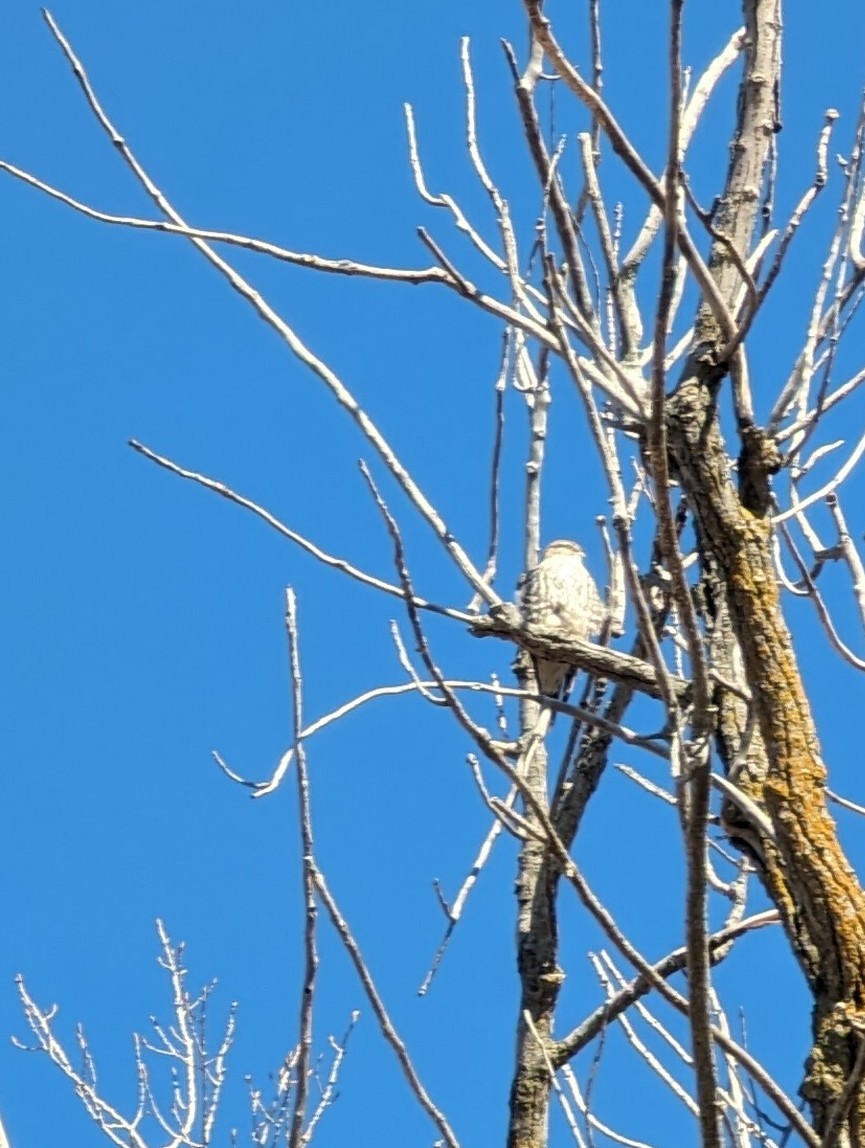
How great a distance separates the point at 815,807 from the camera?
2143mm

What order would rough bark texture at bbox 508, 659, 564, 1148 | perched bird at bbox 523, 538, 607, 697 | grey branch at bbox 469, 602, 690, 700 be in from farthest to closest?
perched bird at bbox 523, 538, 607, 697, rough bark texture at bbox 508, 659, 564, 1148, grey branch at bbox 469, 602, 690, 700

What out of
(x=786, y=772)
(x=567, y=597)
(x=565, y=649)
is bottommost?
(x=786, y=772)

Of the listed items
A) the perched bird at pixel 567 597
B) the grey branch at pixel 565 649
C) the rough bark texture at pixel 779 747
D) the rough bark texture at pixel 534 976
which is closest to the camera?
the rough bark texture at pixel 779 747

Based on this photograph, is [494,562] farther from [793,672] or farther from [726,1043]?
[726,1043]

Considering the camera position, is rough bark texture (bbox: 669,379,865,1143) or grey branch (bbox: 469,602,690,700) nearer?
rough bark texture (bbox: 669,379,865,1143)

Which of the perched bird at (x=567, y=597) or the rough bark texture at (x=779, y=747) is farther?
the perched bird at (x=567, y=597)

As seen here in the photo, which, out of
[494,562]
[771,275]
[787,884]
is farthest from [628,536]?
[494,562]

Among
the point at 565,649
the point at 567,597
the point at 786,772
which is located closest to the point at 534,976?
the point at 565,649

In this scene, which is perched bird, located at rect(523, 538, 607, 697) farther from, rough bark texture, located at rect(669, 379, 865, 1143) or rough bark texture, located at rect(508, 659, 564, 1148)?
rough bark texture, located at rect(669, 379, 865, 1143)

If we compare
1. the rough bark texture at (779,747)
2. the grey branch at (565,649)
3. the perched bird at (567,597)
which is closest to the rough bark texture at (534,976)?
the grey branch at (565,649)

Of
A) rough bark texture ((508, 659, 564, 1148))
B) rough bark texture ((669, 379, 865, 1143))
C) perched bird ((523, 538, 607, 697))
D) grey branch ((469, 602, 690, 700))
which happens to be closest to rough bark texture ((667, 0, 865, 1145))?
rough bark texture ((669, 379, 865, 1143))

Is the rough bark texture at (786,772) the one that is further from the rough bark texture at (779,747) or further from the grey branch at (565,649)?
the grey branch at (565,649)

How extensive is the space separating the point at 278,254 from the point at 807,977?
1177 millimetres

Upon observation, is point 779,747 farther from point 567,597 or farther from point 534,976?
point 567,597
